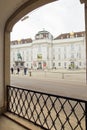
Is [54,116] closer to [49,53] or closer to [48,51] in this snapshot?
[48,51]

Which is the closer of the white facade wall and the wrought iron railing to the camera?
the wrought iron railing

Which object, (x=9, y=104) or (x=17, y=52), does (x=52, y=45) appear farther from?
(x=9, y=104)

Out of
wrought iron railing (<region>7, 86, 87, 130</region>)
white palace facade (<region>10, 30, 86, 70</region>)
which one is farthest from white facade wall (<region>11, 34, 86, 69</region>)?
wrought iron railing (<region>7, 86, 87, 130</region>)

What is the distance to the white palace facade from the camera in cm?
3984

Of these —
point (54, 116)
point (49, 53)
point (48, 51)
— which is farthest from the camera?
point (49, 53)

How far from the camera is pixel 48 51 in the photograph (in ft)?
141

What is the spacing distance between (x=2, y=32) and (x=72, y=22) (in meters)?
30.7

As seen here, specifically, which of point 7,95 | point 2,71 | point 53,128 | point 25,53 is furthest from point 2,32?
point 25,53

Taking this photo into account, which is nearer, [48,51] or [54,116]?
[54,116]

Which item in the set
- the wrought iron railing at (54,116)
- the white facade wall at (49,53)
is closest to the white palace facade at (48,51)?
the white facade wall at (49,53)

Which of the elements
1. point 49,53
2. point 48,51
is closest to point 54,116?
point 48,51

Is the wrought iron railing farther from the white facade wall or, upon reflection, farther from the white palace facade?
the white facade wall

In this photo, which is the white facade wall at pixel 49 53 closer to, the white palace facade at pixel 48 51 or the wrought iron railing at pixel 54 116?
the white palace facade at pixel 48 51

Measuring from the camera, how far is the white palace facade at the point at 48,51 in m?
39.8
